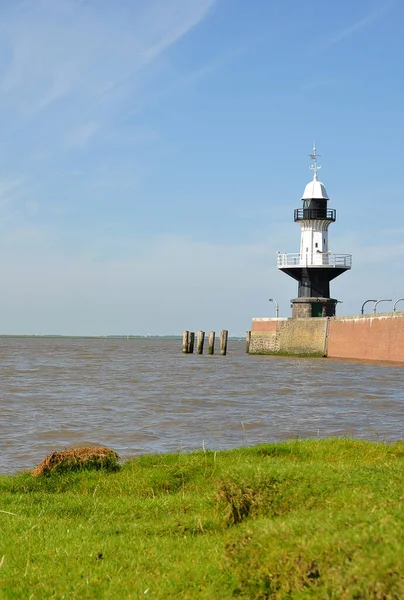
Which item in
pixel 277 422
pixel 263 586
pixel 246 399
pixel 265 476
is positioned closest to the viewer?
pixel 263 586

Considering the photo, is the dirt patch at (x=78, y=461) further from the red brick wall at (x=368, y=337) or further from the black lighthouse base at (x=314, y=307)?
the black lighthouse base at (x=314, y=307)

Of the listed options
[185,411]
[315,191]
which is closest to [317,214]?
[315,191]

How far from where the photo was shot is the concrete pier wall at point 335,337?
35781 millimetres

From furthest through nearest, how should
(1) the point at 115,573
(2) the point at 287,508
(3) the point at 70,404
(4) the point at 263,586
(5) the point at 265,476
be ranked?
(3) the point at 70,404, (5) the point at 265,476, (2) the point at 287,508, (1) the point at 115,573, (4) the point at 263,586

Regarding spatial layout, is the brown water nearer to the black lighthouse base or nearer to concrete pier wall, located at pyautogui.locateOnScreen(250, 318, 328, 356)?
concrete pier wall, located at pyautogui.locateOnScreen(250, 318, 328, 356)

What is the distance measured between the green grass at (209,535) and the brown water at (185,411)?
11.1 ft

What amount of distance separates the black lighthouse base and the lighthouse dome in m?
6.75

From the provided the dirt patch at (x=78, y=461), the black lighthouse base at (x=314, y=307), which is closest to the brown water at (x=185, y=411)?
the dirt patch at (x=78, y=461)

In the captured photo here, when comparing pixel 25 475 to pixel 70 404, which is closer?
pixel 25 475

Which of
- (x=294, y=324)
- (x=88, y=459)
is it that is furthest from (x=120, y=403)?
(x=294, y=324)

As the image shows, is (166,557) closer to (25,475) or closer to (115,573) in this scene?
(115,573)

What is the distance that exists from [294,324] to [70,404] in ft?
96.6

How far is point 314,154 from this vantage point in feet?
162

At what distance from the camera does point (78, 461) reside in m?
8.80
